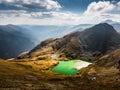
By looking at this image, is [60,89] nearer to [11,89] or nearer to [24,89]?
[24,89]

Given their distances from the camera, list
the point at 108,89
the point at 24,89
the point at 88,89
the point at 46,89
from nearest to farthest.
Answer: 1. the point at 24,89
2. the point at 46,89
3. the point at 88,89
4. the point at 108,89

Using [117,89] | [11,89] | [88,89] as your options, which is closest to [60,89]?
[88,89]

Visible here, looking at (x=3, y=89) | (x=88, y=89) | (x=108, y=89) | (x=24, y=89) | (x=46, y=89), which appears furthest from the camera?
(x=108, y=89)

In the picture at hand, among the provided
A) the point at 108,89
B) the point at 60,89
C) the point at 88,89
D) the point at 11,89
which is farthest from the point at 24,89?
the point at 108,89

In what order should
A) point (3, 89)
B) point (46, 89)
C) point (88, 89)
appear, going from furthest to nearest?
point (88, 89) < point (46, 89) < point (3, 89)

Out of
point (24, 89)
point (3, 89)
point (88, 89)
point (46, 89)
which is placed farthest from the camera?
point (88, 89)

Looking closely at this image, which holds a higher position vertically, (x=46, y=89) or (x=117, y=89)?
(x=46, y=89)

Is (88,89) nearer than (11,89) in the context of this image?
No

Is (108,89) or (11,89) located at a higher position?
(11,89)

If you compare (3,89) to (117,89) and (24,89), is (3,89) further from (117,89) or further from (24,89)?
(117,89)
